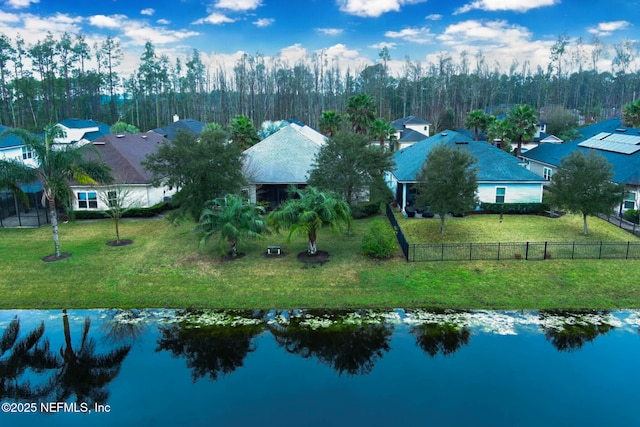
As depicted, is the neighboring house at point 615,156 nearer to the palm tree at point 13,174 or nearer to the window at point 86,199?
the palm tree at point 13,174

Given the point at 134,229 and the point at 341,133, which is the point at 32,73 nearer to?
the point at 134,229

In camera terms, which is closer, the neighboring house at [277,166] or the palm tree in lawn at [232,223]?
the palm tree in lawn at [232,223]

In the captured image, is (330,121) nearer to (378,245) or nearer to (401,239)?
(401,239)

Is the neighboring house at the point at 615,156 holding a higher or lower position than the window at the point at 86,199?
higher

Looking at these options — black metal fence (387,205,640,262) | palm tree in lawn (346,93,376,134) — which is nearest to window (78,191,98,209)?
black metal fence (387,205,640,262)

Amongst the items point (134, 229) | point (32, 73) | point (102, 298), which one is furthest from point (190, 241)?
point (32, 73)

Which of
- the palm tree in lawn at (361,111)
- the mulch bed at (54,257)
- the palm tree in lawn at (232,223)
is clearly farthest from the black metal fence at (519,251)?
the palm tree in lawn at (361,111)

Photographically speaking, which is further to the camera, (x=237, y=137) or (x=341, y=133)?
(x=237, y=137)

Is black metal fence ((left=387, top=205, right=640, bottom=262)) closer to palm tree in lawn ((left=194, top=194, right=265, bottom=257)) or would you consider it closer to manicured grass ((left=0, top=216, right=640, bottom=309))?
manicured grass ((left=0, top=216, right=640, bottom=309))
